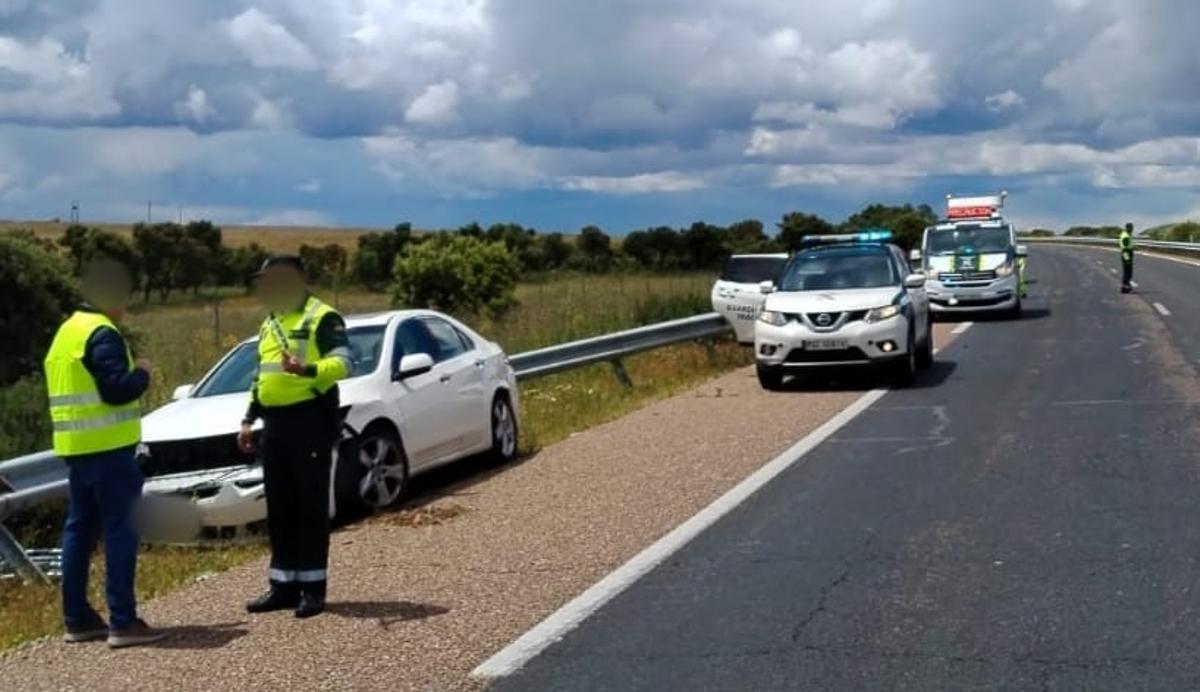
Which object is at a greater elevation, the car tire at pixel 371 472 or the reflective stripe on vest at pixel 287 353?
the reflective stripe on vest at pixel 287 353

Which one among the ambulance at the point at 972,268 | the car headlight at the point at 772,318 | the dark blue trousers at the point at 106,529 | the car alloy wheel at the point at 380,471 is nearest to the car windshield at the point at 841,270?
the car headlight at the point at 772,318

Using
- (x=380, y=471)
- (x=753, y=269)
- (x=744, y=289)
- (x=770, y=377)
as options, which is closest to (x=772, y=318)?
(x=770, y=377)

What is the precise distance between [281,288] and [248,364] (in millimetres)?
4419

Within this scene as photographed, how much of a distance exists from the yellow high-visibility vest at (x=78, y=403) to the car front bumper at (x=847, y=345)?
11528mm

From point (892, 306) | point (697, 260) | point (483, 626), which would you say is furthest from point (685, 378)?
point (697, 260)

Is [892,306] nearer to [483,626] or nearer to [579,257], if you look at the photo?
[483,626]

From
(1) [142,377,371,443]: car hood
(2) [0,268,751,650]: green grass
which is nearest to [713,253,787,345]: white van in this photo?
(2) [0,268,751,650]: green grass

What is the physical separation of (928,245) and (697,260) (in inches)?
1353

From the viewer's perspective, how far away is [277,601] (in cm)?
788

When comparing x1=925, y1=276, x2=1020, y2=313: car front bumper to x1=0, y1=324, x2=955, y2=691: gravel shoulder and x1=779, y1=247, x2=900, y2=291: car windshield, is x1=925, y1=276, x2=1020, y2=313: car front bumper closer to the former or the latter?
x1=779, y1=247, x2=900, y2=291: car windshield

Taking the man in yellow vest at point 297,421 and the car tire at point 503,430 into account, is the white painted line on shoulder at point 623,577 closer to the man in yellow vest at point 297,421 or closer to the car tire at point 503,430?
the man in yellow vest at point 297,421

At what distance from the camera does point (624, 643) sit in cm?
686

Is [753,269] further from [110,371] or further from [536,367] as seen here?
[110,371]

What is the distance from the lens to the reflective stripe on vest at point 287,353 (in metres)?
7.66
